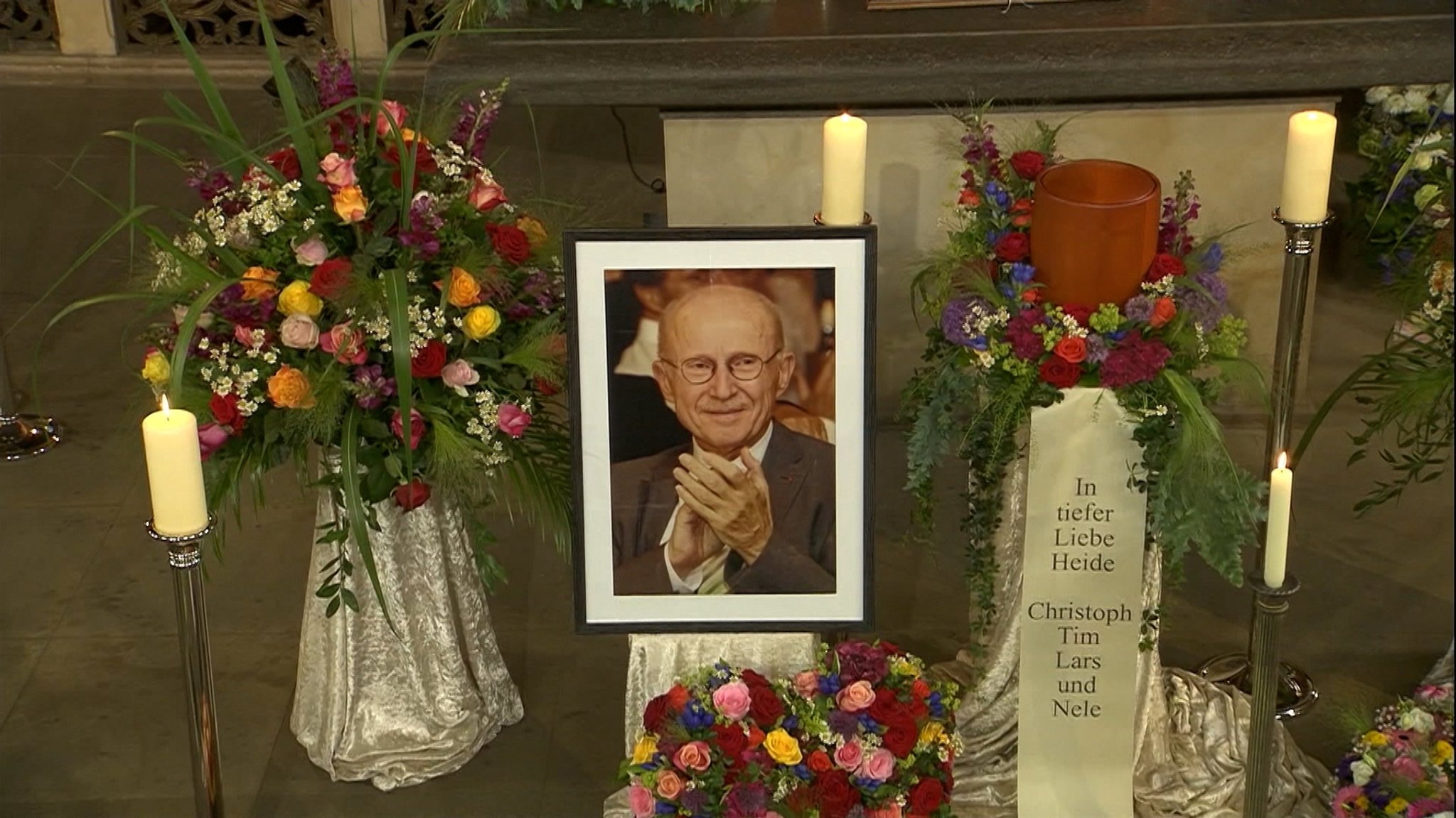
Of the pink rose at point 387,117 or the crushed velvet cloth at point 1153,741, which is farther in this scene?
the crushed velvet cloth at point 1153,741

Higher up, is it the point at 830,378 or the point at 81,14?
the point at 81,14

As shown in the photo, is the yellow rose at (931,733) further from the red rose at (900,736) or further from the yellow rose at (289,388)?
the yellow rose at (289,388)

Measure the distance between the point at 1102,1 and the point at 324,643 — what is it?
1.90 meters

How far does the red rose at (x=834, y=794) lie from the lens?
9.54 feet

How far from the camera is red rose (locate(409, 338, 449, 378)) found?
2.99 metres

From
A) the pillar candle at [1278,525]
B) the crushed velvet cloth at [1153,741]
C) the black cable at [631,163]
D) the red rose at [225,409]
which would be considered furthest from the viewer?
the black cable at [631,163]

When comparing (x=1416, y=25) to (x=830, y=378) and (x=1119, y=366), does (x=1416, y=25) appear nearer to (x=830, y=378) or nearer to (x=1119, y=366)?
(x=1119, y=366)

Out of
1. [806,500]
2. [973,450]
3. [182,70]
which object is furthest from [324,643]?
[182,70]

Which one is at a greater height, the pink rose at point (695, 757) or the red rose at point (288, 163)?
the red rose at point (288, 163)

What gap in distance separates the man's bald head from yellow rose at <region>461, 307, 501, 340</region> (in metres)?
0.25

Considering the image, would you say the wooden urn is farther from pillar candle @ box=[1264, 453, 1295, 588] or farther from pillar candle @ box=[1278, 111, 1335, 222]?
pillar candle @ box=[1264, 453, 1295, 588]

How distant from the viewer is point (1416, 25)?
3693 mm

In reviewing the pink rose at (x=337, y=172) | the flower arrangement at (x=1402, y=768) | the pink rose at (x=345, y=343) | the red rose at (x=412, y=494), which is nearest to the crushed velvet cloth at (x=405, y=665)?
the red rose at (x=412, y=494)

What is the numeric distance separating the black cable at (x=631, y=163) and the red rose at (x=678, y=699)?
266 centimetres
